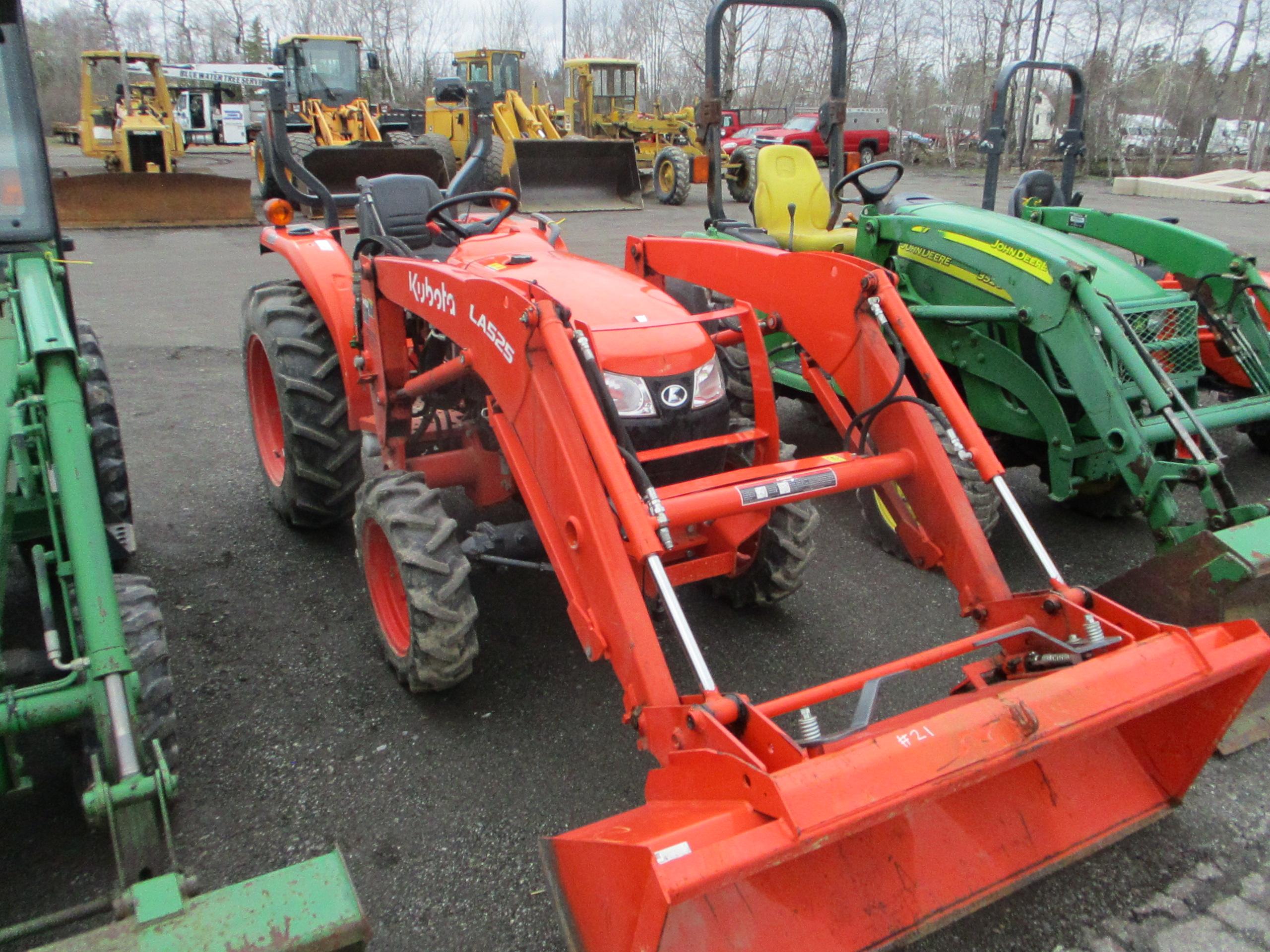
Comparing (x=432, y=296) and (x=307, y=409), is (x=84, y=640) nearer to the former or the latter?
(x=432, y=296)

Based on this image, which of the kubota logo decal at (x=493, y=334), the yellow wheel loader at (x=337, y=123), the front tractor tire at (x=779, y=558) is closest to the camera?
the kubota logo decal at (x=493, y=334)

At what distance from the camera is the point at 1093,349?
3660 mm

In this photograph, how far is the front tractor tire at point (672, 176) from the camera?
16.5 m

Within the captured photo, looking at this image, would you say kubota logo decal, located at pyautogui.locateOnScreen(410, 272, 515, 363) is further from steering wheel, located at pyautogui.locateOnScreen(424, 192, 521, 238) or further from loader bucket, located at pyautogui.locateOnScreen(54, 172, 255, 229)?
loader bucket, located at pyautogui.locateOnScreen(54, 172, 255, 229)

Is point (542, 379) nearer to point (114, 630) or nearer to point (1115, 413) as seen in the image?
point (114, 630)

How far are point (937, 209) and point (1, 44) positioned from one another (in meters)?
3.88

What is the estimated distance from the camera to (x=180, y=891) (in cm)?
154

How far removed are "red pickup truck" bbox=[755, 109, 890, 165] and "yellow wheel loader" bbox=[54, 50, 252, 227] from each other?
11.5 metres

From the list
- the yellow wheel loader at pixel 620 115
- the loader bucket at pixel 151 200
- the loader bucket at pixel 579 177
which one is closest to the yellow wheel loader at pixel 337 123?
the loader bucket at pixel 151 200

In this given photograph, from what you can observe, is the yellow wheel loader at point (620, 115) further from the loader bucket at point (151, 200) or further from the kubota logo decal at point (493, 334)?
the kubota logo decal at point (493, 334)

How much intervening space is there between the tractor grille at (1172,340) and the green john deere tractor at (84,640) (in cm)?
356

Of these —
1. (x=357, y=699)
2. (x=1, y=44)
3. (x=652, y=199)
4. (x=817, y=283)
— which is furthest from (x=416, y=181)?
→ (x=652, y=199)

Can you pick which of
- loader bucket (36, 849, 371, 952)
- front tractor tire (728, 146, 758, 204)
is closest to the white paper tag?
loader bucket (36, 849, 371, 952)

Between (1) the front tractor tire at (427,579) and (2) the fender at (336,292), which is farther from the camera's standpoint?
(2) the fender at (336,292)
